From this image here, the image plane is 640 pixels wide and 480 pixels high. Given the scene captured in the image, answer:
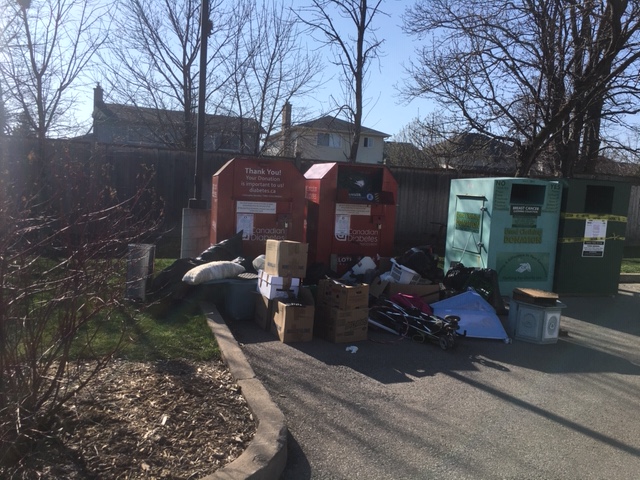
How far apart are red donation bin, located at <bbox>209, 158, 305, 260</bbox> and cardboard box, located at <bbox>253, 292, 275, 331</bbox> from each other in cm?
211

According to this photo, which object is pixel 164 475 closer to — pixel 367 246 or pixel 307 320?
pixel 307 320

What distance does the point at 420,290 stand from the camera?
820 centimetres

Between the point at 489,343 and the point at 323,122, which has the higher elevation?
the point at 323,122

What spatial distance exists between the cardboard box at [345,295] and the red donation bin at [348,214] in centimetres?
287

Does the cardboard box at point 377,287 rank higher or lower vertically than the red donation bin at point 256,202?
lower

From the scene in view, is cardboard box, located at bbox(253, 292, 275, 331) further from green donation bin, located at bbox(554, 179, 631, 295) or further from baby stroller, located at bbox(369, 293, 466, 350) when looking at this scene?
green donation bin, located at bbox(554, 179, 631, 295)

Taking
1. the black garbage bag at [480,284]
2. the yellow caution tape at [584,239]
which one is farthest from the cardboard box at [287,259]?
the yellow caution tape at [584,239]

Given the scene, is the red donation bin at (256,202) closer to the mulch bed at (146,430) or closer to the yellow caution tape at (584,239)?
the yellow caution tape at (584,239)

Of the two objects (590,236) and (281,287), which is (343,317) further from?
(590,236)

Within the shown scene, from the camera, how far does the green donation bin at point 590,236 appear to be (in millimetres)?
9570

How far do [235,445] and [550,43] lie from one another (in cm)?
1131

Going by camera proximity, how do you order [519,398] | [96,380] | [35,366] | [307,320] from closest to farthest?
[35,366] → [96,380] → [519,398] → [307,320]

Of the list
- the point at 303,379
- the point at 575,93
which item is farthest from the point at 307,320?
the point at 575,93

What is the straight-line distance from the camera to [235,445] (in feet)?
12.1
